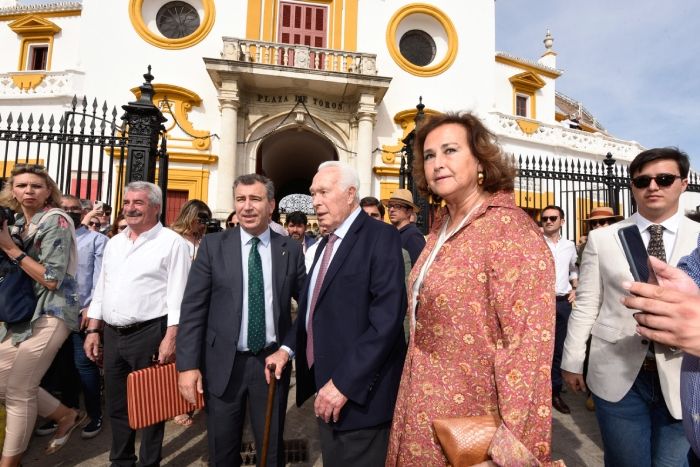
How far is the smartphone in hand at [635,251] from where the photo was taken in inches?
75.4

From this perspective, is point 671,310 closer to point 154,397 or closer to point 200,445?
point 154,397

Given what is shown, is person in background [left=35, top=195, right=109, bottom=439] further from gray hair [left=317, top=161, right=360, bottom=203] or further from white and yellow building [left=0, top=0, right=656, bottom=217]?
white and yellow building [left=0, top=0, right=656, bottom=217]

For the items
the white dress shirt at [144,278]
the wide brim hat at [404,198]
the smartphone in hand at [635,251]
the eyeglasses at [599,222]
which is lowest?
the white dress shirt at [144,278]

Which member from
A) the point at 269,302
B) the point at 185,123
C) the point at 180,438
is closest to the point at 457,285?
the point at 269,302

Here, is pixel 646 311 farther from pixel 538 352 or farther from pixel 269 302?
pixel 269 302

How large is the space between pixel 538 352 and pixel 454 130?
37.4 inches

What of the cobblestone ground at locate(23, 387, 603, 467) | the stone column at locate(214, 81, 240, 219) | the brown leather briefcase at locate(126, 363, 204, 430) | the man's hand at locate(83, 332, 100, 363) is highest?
the stone column at locate(214, 81, 240, 219)

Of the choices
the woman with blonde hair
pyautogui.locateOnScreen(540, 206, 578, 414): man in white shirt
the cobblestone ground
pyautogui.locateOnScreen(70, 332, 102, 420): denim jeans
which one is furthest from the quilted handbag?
pyautogui.locateOnScreen(540, 206, 578, 414): man in white shirt

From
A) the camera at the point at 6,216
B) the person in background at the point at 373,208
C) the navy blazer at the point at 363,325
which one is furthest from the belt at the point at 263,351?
the person in background at the point at 373,208

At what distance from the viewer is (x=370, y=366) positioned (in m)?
1.78

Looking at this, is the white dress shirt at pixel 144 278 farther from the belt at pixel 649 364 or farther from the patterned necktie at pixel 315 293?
the belt at pixel 649 364

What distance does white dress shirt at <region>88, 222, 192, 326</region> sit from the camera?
8.98 ft

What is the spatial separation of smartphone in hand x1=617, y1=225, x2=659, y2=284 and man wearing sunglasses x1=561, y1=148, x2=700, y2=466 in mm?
43

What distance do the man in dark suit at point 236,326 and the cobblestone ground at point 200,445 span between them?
1008mm
